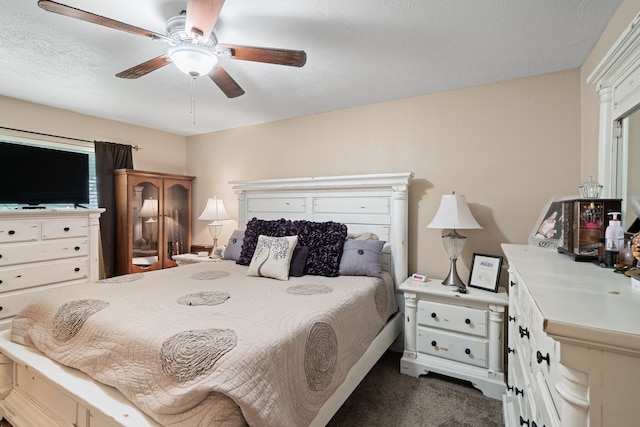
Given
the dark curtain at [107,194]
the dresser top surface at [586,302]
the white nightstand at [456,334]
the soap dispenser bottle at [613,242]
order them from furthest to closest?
the dark curtain at [107,194], the white nightstand at [456,334], the soap dispenser bottle at [613,242], the dresser top surface at [586,302]

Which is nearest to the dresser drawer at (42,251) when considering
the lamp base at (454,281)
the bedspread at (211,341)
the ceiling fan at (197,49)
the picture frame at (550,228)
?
the bedspread at (211,341)

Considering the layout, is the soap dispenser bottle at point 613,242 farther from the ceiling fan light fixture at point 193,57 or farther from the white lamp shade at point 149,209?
the white lamp shade at point 149,209

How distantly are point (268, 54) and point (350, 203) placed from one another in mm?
1648

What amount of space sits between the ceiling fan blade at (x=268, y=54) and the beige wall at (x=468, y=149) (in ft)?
4.91

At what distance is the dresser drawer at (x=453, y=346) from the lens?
2123 mm

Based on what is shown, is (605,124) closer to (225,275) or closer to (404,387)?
(404,387)

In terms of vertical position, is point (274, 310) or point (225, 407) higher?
point (274, 310)

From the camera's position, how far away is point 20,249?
2.68m

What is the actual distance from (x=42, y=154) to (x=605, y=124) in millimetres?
4561

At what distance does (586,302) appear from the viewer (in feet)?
2.26

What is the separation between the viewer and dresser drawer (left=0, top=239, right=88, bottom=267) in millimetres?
2615

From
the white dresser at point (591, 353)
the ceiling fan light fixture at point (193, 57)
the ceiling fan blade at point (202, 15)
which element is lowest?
the white dresser at point (591, 353)

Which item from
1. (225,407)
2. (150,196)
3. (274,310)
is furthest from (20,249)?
(225,407)

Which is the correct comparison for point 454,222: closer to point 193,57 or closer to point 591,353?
point 591,353
